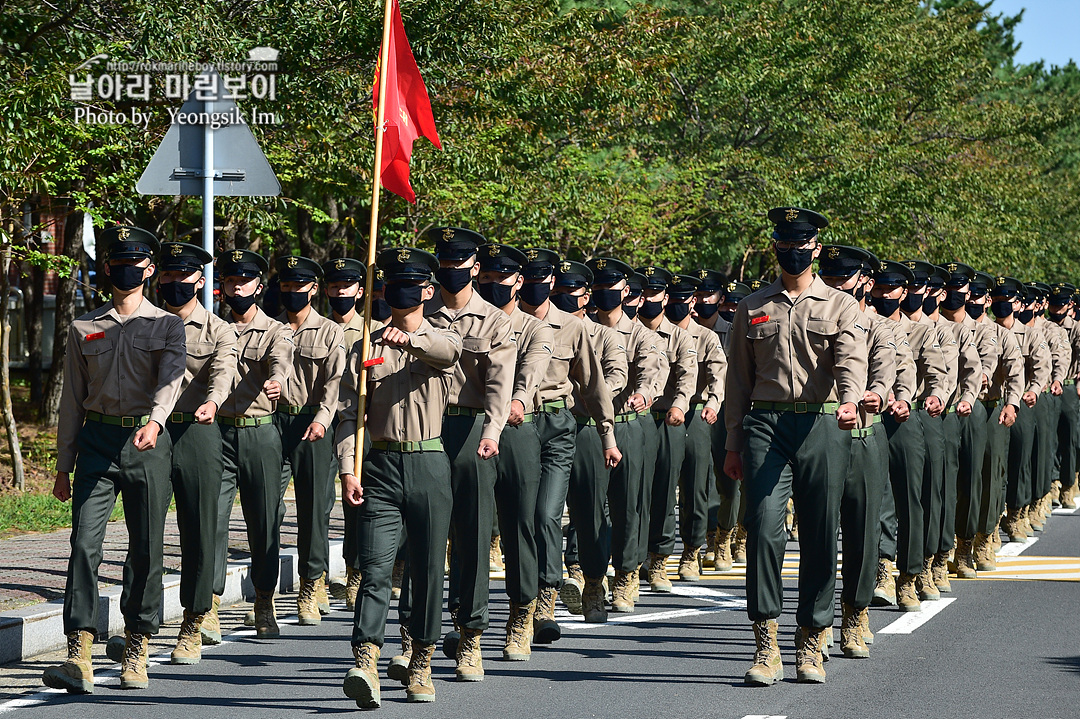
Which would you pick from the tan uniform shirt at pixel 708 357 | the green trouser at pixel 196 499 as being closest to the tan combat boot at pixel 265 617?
the green trouser at pixel 196 499

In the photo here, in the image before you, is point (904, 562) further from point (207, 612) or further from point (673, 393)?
point (207, 612)

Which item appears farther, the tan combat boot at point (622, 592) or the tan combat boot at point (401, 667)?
the tan combat boot at point (622, 592)

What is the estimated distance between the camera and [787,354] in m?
7.92

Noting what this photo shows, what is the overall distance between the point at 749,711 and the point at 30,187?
907 cm

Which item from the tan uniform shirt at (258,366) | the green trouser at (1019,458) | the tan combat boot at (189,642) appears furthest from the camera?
the green trouser at (1019,458)

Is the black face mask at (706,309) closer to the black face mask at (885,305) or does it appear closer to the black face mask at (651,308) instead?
the black face mask at (651,308)

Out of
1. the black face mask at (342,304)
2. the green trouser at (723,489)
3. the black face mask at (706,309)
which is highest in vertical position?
the black face mask at (706,309)

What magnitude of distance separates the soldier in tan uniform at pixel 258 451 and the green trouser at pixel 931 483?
4.44m

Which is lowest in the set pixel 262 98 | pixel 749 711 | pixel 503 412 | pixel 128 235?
pixel 749 711

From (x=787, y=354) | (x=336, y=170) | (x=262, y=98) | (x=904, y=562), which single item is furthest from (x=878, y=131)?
(x=787, y=354)

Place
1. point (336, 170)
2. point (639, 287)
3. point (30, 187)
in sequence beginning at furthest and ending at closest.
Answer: point (336, 170) < point (30, 187) < point (639, 287)

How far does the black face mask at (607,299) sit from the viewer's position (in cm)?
1080

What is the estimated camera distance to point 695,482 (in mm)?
12156

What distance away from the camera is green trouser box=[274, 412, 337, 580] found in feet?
32.3
